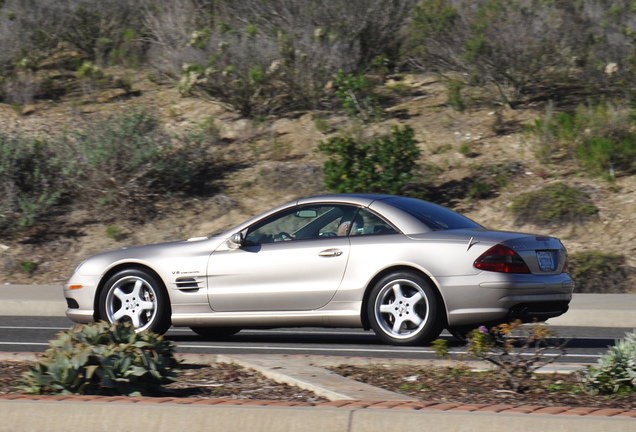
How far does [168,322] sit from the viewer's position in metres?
9.39

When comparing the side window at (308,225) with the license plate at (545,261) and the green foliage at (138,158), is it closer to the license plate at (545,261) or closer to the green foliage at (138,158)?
the license plate at (545,261)

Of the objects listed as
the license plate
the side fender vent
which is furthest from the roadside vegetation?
the side fender vent

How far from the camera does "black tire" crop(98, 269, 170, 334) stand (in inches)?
368

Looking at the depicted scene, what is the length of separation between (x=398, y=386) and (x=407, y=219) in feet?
9.00

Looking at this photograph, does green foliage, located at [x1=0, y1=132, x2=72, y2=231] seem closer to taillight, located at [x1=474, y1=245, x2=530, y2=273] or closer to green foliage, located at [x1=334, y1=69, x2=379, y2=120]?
green foliage, located at [x1=334, y1=69, x2=379, y2=120]

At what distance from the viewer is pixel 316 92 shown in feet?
70.8

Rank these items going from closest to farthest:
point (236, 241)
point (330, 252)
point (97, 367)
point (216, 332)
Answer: point (97, 367) < point (330, 252) < point (236, 241) < point (216, 332)

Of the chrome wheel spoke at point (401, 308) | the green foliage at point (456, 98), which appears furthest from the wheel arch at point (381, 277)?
the green foliage at point (456, 98)

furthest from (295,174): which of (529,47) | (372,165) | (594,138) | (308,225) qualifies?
(308,225)

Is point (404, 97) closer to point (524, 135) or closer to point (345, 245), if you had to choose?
point (524, 135)

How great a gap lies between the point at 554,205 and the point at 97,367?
40.6 feet

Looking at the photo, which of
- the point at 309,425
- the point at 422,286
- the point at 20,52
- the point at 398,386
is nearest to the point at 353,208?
the point at 422,286

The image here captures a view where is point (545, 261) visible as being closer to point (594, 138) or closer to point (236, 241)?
point (236, 241)

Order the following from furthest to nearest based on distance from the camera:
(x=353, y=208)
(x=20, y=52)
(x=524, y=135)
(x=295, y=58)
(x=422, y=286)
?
(x=20, y=52), (x=295, y=58), (x=524, y=135), (x=353, y=208), (x=422, y=286)
